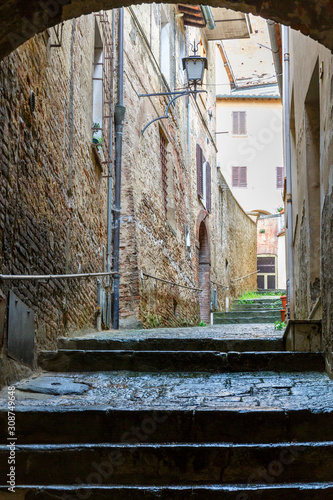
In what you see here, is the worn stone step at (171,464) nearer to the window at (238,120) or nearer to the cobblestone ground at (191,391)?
the cobblestone ground at (191,391)

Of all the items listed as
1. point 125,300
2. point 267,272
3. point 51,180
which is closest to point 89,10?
point 51,180

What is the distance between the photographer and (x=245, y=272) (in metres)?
24.2

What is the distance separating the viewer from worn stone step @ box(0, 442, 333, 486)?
2.78 m

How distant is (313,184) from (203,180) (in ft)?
36.6

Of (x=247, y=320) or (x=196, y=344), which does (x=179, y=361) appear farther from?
(x=247, y=320)

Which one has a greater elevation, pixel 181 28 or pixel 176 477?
pixel 181 28

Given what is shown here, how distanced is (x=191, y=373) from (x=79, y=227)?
2.64 metres

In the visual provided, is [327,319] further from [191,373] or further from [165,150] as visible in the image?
[165,150]

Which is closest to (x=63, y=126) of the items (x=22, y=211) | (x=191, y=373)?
(x=22, y=211)

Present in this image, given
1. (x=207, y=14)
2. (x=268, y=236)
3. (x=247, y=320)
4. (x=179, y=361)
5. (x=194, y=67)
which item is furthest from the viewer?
(x=268, y=236)

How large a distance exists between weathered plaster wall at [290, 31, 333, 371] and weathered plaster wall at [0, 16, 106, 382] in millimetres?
2240

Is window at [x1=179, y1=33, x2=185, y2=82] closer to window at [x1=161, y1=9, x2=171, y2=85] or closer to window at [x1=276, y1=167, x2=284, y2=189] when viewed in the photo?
window at [x1=161, y1=9, x2=171, y2=85]

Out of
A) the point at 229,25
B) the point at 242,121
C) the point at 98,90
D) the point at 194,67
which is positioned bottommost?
the point at 98,90

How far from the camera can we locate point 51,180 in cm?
537
